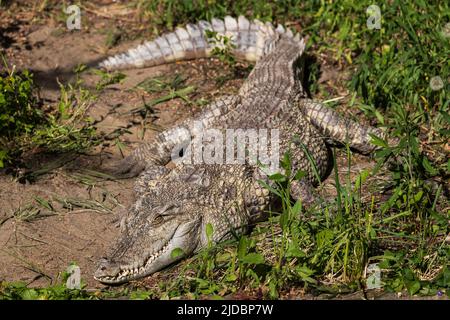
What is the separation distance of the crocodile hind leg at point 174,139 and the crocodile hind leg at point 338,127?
67 cm

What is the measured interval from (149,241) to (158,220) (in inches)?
6.4

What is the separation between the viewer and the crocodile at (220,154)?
15.4ft

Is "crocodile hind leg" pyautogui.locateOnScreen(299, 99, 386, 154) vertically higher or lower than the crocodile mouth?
higher

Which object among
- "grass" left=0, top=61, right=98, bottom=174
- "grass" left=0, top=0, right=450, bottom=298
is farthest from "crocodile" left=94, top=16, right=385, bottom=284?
"grass" left=0, top=61, right=98, bottom=174

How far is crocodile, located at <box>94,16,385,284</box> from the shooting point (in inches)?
185

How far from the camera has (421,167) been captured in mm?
5023

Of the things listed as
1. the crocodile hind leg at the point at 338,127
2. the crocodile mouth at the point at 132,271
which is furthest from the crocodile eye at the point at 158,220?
the crocodile hind leg at the point at 338,127

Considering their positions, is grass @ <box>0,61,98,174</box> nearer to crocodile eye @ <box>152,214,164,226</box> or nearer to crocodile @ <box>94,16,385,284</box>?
crocodile @ <box>94,16,385,284</box>

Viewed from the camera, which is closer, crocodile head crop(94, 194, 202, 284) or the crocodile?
crocodile head crop(94, 194, 202, 284)

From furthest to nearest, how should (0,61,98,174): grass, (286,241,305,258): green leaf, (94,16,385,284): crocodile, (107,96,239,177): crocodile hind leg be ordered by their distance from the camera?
(107,96,239,177): crocodile hind leg → (0,61,98,174): grass → (94,16,385,284): crocodile → (286,241,305,258): green leaf

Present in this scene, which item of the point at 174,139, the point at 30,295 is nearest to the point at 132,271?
the point at 30,295
